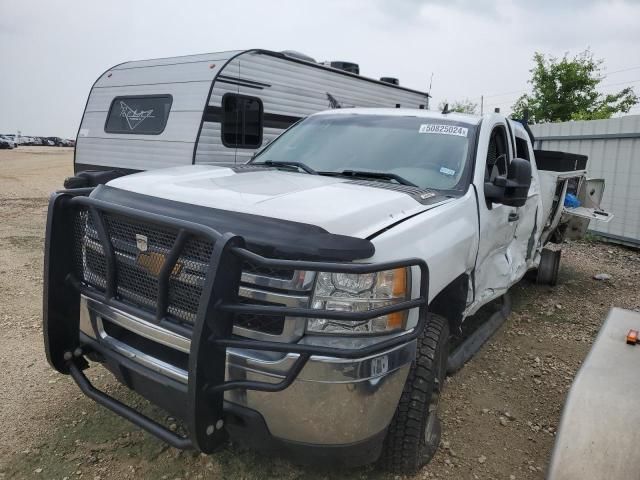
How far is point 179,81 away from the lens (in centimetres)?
787

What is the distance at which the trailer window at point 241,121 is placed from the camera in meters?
7.78

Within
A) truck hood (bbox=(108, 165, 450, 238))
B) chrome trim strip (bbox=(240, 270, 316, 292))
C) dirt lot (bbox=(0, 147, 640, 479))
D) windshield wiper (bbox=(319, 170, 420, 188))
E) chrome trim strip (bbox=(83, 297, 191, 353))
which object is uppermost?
windshield wiper (bbox=(319, 170, 420, 188))

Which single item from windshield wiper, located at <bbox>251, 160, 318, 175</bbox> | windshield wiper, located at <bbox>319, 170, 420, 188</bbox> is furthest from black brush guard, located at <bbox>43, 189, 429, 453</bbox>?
windshield wiper, located at <bbox>251, 160, 318, 175</bbox>

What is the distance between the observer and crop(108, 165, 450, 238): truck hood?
217cm

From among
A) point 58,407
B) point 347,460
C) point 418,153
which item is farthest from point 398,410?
point 58,407

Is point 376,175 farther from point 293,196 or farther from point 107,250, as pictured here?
point 107,250

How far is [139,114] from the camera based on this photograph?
8.37 m

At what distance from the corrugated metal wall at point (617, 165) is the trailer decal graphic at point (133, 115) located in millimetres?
7913

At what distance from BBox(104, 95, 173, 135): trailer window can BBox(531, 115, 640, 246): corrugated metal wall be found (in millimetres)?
7613

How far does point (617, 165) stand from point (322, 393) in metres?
9.09

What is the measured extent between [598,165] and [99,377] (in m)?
9.32

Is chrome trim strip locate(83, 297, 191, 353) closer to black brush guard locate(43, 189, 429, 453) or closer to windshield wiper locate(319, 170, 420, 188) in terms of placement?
black brush guard locate(43, 189, 429, 453)

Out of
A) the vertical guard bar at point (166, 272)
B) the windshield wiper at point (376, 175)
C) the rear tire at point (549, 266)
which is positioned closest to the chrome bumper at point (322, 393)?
the vertical guard bar at point (166, 272)

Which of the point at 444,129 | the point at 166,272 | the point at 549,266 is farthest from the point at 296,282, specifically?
the point at 549,266
